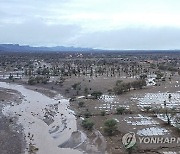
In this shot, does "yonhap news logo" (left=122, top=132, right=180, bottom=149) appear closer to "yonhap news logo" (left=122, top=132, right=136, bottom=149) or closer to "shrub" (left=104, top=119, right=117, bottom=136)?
"yonhap news logo" (left=122, top=132, right=136, bottom=149)

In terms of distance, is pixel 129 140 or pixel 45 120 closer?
pixel 129 140

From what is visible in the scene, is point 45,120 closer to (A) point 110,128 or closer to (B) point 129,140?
(A) point 110,128

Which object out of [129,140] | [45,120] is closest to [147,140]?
[129,140]

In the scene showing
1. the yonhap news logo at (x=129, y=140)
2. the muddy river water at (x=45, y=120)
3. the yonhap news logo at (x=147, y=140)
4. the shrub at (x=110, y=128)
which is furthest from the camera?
the shrub at (x=110, y=128)

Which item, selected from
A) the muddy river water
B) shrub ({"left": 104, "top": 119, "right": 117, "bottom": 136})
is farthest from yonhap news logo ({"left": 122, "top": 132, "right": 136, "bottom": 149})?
the muddy river water

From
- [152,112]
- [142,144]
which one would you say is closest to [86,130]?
[142,144]

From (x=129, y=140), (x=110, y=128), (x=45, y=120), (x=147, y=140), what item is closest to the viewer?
(x=147, y=140)

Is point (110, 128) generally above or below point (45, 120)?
above

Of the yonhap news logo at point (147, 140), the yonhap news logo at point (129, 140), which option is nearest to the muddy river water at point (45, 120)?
the yonhap news logo at point (129, 140)

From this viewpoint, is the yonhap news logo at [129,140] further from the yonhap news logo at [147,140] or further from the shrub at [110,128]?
the shrub at [110,128]

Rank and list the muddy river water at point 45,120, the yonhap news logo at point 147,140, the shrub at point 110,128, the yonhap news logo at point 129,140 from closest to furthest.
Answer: the yonhap news logo at point 129,140
the yonhap news logo at point 147,140
the muddy river water at point 45,120
the shrub at point 110,128

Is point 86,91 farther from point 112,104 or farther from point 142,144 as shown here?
point 142,144
